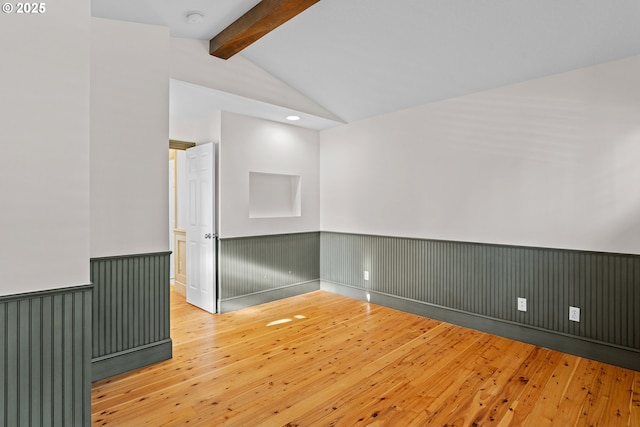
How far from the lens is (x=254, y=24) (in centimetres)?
288

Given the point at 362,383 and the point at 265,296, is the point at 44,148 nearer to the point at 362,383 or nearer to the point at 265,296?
the point at 362,383

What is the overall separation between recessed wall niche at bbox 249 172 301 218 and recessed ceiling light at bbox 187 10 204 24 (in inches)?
83.0

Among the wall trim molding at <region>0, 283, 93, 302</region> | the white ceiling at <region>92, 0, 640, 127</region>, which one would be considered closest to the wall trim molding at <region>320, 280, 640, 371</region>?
the white ceiling at <region>92, 0, 640, 127</region>

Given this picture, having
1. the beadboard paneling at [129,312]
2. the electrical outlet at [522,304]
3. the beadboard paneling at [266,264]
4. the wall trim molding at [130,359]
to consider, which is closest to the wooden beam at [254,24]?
the beadboard paneling at [129,312]

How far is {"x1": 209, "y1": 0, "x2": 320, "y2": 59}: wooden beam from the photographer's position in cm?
267

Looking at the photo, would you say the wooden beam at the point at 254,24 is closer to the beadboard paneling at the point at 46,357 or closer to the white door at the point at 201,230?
the white door at the point at 201,230

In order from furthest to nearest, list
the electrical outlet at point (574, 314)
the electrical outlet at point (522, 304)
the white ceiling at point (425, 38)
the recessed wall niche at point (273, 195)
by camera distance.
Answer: the recessed wall niche at point (273, 195), the electrical outlet at point (522, 304), the electrical outlet at point (574, 314), the white ceiling at point (425, 38)

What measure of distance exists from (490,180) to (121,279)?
358 cm

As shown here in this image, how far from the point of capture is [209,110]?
4.26m

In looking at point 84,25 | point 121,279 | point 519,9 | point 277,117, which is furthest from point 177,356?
point 519,9

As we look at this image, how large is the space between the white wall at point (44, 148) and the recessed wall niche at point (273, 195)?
10.0 ft

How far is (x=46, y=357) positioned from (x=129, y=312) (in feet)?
3.93

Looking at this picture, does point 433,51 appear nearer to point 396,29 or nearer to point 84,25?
point 396,29

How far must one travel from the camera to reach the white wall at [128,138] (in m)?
2.70
